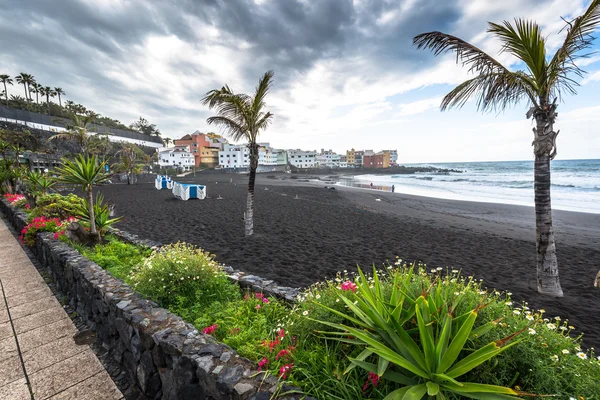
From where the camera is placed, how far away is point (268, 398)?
177cm

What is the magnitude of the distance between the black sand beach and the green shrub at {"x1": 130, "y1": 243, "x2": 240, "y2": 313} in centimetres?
178

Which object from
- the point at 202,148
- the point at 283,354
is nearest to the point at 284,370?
the point at 283,354

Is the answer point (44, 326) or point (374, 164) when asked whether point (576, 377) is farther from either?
point (374, 164)

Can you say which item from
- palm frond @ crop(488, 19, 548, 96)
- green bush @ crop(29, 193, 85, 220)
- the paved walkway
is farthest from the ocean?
green bush @ crop(29, 193, 85, 220)

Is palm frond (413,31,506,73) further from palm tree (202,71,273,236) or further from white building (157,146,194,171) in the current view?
white building (157,146,194,171)

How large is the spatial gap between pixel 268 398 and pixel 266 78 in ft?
28.9

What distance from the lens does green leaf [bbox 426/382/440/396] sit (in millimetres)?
1419

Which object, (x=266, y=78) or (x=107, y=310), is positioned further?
(x=266, y=78)

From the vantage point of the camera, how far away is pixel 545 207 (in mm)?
4945

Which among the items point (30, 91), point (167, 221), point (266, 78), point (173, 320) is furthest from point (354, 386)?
point (30, 91)

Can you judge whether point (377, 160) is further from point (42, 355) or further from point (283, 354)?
point (42, 355)

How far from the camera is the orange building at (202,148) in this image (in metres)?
79.7

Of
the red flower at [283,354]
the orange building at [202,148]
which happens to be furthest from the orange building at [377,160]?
the red flower at [283,354]

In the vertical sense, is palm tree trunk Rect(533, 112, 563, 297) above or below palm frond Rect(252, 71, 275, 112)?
below
